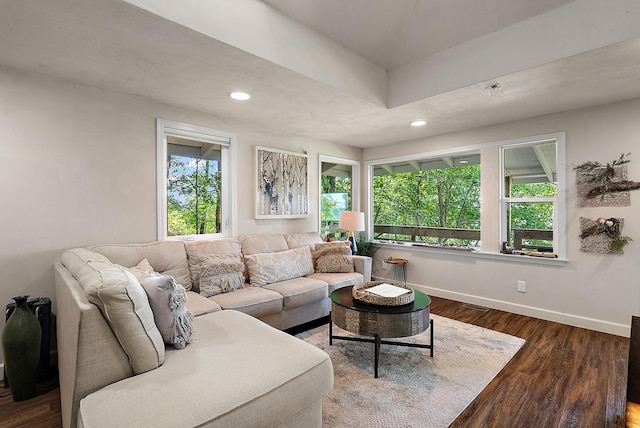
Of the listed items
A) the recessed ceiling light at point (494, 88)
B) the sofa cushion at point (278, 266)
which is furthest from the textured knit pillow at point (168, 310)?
the recessed ceiling light at point (494, 88)

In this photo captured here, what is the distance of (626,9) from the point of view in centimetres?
188

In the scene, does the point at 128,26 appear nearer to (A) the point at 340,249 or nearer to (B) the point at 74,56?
(B) the point at 74,56

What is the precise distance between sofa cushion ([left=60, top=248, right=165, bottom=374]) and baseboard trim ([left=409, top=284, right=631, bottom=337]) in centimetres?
378

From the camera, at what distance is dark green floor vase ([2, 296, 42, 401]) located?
2.00m

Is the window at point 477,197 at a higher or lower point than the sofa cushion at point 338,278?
higher

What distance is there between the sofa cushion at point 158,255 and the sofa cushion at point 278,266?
1.98 feet

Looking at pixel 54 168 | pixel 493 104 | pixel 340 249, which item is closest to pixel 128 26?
pixel 54 168

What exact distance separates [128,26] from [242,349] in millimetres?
1905

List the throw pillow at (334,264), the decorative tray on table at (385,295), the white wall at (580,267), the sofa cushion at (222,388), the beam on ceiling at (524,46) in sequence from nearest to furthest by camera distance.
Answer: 1. the sofa cushion at (222,388)
2. the beam on ceiling at (524,46)
3. the decorative tray on table at (385,295)
4. the white wall at (580,267)
5. the throw pillow at (334,264)

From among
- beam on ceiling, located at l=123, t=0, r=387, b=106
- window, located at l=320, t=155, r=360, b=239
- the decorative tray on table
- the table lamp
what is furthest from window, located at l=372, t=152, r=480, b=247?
the decorative tray on table

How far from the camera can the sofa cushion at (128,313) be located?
129 cm

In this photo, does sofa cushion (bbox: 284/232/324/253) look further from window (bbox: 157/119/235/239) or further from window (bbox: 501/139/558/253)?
window (bbox: 501/139/558/253)

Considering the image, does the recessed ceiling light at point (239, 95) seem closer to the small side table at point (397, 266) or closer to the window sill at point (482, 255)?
the small side table at point (397, 266)

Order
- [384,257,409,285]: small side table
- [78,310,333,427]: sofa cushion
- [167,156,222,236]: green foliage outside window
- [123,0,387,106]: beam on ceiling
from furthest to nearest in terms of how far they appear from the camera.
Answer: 1. [384,257,409,285]: small side table
2. [167,156,222,236]: green foliage outside window
3. [123,0,387,106]: beam on ceiling
4. [78,310,333,427]: sofa cushion
